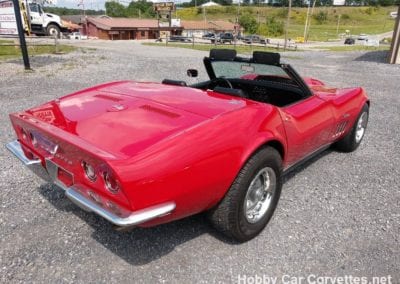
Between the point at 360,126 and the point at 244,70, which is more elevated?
the point at 244,70

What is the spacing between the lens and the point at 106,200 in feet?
6.50

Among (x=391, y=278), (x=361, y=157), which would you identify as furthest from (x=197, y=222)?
(x=361, y=157)

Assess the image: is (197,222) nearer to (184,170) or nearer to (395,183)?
(184,170)

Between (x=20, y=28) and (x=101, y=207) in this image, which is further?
(x=20, y=28)

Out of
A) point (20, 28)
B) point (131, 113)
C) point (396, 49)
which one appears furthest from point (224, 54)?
point (396, 49)

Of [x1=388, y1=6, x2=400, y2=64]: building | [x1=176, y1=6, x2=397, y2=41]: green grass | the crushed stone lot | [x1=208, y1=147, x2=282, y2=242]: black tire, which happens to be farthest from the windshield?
[x1=176, y1=6, x2=397, y2=41]: green grass

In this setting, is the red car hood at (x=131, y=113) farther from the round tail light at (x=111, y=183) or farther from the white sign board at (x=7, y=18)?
the white sign board at (x=7, y=18)

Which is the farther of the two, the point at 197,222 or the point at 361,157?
the point at 361,157

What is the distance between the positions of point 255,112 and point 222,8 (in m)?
140

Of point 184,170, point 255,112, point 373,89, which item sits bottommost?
point 373,89

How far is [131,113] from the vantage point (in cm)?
244

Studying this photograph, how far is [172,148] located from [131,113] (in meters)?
0.63

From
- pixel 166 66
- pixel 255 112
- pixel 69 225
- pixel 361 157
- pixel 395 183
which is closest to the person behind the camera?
pixel 255 112

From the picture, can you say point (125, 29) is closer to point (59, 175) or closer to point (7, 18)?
point (7, 18)
